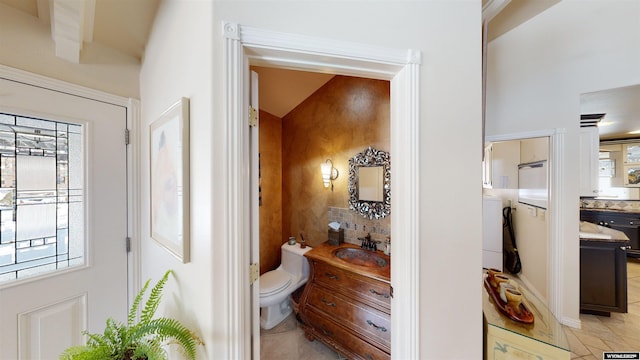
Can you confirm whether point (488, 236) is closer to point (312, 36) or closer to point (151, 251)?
point (312, 36)

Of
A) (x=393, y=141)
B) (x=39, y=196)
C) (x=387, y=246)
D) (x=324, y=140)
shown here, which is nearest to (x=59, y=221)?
(x=39, y=196)

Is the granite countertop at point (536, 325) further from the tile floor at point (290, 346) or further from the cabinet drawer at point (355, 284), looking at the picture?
the tile floor at point (290, 346)

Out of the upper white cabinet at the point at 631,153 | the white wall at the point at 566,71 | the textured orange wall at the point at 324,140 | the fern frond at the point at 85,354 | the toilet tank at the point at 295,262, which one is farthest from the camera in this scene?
the upper white cabinet at the point at 631,153

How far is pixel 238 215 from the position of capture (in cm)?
84

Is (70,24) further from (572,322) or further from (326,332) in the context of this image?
(572,322)

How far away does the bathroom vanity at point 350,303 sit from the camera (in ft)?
5.03

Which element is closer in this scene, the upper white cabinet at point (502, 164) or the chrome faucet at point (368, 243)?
the chrome faucet at point (368, 243)

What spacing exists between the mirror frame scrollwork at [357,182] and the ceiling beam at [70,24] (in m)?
2.05

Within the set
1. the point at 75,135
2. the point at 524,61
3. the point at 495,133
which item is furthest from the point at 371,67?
the point at 524,61

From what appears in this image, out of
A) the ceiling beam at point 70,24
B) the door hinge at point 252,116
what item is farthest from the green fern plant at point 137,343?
the ceiling beam at point 70,24

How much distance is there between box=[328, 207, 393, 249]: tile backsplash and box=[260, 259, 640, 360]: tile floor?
3.37 ft

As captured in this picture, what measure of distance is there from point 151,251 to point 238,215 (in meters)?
1.00

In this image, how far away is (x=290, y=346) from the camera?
1.96 metres

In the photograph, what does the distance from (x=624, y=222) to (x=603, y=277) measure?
112 inches
